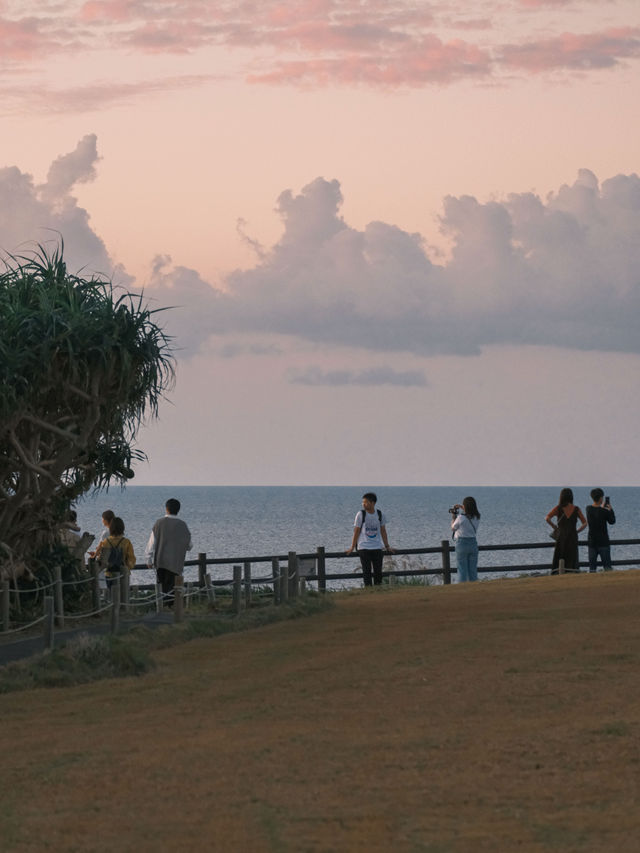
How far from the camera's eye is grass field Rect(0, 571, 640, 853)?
8172 mm

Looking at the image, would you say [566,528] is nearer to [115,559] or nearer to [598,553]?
[598,553]

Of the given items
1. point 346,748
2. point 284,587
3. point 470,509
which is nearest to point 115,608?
point 284,587

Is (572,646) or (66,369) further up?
(66,369)

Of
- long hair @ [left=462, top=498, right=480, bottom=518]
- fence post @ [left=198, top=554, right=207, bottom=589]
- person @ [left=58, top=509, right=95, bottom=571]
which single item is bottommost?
fence post @ [left=198, top=554, right=207, bottom=589]

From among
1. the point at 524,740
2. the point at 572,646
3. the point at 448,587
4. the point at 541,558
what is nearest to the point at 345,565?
the point at 541,558

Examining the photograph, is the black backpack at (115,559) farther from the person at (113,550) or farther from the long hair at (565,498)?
the long hair at (565,498)

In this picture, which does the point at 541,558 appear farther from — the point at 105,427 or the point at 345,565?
the point at 105,427

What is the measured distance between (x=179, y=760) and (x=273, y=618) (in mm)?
11039

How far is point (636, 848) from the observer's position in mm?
7520

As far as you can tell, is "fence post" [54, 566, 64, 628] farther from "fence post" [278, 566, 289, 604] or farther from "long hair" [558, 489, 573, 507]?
"long hair" [558, 489, 573, 507]

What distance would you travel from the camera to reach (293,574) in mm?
24156

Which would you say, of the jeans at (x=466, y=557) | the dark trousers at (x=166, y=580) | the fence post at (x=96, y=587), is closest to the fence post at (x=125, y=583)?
the fence post at (x=96, y=587)

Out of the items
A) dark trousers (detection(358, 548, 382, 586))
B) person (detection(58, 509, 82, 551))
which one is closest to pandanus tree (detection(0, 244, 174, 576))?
person (detection(58, 509, 82, 551))

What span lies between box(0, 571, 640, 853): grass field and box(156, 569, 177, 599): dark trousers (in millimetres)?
3902
